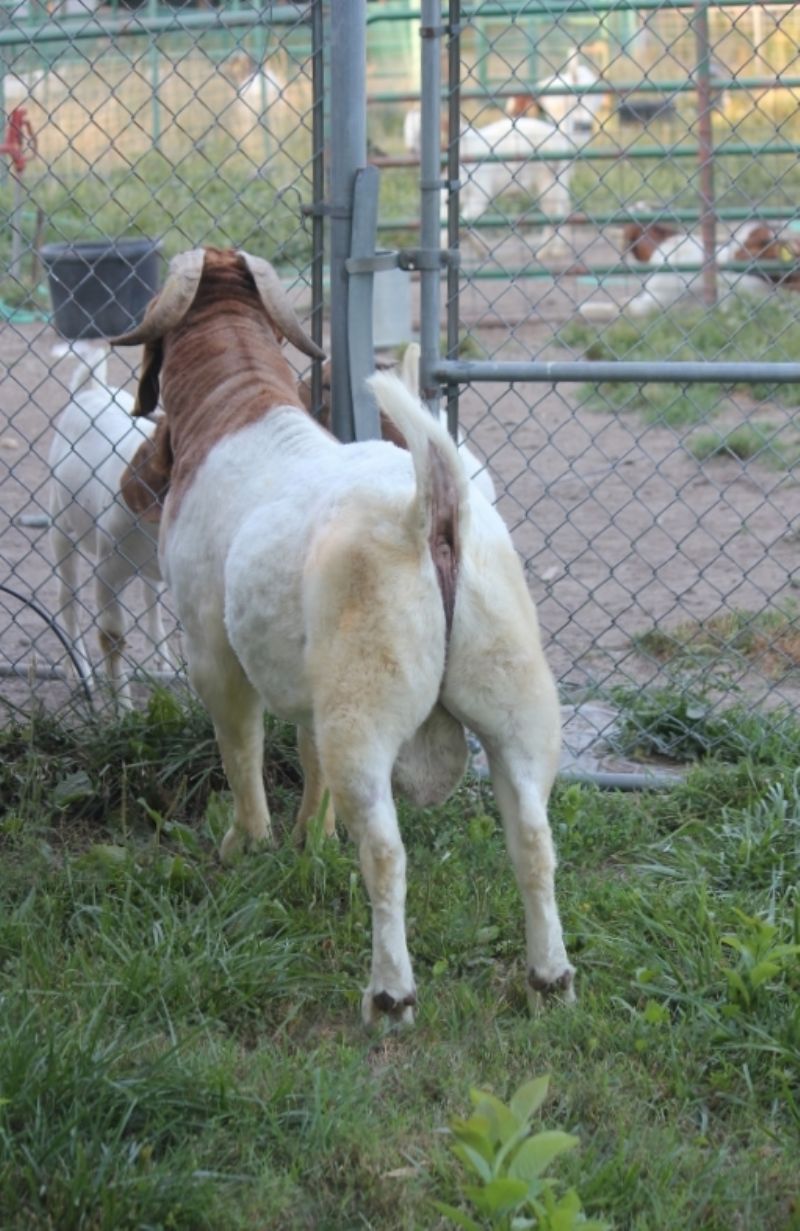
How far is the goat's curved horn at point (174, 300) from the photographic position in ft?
12.1

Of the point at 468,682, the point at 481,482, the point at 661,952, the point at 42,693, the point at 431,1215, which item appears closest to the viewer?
the point at 431,1215

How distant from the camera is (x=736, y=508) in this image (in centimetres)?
665

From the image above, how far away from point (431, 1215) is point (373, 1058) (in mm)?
454

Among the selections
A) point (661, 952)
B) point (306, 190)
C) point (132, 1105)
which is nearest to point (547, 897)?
point (661, 952)

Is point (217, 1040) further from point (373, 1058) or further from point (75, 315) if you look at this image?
point (75, 315)

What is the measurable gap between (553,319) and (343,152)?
668 cm

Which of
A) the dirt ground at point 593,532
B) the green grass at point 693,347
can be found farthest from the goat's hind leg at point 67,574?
the green grass at point 693,347

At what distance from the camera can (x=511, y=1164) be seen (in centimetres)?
213

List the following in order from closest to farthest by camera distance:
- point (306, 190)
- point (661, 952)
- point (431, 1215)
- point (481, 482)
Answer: point (431, 1215), point (661, 952), point (481, 482), point (306, 190)

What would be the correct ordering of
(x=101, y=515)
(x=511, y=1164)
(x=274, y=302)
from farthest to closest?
(x=101, y=515), (x=274, y=302), (x=511, y=1164)

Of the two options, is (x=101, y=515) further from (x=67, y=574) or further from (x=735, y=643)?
A: (x=735, y=643)

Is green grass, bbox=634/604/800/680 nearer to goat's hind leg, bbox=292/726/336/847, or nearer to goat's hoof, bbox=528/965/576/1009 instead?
goat's hind leg, bbox=292/726/336/847

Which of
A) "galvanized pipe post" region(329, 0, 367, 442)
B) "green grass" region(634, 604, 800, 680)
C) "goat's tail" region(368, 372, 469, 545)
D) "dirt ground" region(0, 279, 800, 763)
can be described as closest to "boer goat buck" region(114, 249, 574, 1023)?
"goat's tail" region(368, 372, 469, 545)

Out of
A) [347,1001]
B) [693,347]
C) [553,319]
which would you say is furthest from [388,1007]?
[553,319]
